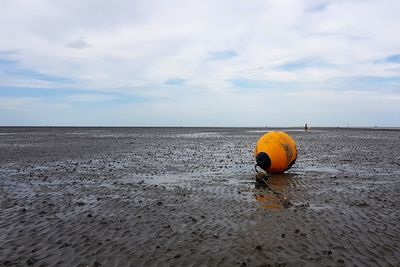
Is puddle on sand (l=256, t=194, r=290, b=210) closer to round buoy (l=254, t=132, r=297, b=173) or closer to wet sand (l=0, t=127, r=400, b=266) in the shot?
wet sand (l=0, t=127, r=400, b=266)

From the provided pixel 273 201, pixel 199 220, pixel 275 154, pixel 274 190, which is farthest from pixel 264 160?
pixel 199 220

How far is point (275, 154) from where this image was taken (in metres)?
15.3

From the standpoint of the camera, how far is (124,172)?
1703 centimetres

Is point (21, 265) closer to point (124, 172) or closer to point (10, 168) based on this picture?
point (124, 172)

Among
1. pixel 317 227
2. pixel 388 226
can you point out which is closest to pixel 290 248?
pixel 317 227

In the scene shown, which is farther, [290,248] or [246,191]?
[246,191]

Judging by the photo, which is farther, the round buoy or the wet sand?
the round buoy

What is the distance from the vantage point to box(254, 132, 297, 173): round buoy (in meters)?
15.2

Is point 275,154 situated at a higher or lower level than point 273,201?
higher

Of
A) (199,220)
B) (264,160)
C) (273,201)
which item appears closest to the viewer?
(199,220)

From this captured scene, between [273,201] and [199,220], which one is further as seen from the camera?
[273,201]

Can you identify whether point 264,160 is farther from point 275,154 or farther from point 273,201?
point 273,201

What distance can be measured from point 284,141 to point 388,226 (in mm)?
7802

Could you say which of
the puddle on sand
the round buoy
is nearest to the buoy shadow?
the puddle on sand
